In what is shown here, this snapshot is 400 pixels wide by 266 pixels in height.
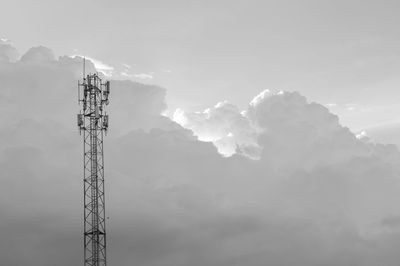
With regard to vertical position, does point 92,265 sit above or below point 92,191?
below

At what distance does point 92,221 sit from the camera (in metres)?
152

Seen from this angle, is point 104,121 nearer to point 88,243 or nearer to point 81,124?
point 81,124

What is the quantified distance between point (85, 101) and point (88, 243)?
25919 mm

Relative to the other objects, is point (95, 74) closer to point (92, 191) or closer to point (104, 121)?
point (104, 121)

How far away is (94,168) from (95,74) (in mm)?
17473

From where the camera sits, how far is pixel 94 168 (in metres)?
155

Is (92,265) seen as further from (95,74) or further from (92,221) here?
(95,74)

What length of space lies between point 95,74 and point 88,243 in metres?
30.9

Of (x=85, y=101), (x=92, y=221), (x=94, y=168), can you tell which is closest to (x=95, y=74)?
(x=85, y=101)

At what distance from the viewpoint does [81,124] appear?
157500mm

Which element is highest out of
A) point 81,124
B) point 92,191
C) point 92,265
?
point 81,124

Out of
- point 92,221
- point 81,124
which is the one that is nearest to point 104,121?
point 81,124

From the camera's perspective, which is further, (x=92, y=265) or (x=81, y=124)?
(x=81, y=124)

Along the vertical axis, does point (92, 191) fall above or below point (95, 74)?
below
